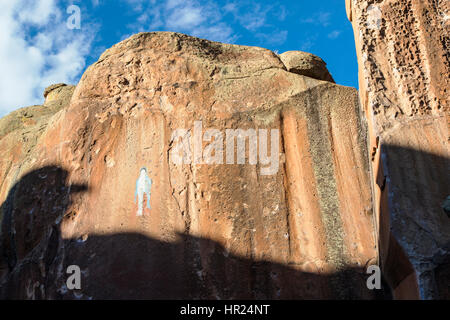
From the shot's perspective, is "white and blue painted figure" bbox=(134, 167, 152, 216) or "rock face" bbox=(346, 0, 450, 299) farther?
"white and blue painted figure" bbox=(134, 167, 152, 216)

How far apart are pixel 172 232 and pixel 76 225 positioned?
1.06m

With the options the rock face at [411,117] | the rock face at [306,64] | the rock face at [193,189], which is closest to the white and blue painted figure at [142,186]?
the rock face at [193,189]

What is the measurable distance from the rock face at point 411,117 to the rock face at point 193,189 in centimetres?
47

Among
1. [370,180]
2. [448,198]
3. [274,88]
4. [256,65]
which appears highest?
[256,65]

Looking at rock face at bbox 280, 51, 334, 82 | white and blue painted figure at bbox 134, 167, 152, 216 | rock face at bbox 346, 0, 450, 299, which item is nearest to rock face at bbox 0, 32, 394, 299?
white and blue painted figure at bbox 134, 167, 152, 216

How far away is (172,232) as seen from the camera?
16.4 feet

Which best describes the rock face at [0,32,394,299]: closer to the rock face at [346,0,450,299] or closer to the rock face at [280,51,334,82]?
the rock face at [346,0,450,299]

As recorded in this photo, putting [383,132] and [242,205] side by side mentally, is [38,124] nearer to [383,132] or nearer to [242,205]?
[242,205]

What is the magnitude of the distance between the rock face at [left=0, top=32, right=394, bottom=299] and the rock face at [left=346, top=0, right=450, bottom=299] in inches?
18.4

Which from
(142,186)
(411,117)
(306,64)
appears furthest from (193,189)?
(306,64)

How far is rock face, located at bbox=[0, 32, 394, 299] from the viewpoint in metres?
4.75

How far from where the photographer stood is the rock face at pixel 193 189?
475cm

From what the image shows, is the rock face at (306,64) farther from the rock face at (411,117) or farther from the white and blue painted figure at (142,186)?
the white and blue painted figure at (142,186)

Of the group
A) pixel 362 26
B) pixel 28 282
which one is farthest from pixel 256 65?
pixel 28 282
